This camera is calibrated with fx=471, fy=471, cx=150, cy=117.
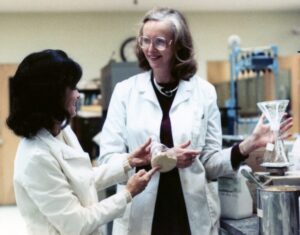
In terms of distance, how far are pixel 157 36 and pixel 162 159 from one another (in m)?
0.43

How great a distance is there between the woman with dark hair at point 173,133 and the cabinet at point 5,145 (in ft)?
18.4

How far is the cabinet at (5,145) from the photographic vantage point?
273 inches

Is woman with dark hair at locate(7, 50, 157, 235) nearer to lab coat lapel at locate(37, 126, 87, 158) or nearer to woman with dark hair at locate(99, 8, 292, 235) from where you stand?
lab coat lapel at locate(37, 126, 87, 158)

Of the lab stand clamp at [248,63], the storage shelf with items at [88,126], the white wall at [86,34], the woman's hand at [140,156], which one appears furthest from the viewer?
the white wall at [86,34]

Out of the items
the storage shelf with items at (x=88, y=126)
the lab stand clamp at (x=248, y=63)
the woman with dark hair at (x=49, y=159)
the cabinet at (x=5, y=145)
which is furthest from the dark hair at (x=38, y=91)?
the cabinet at (x=5, y=145)

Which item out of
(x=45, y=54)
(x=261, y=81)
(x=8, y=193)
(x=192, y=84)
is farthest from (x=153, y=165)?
(x=8, y=193)

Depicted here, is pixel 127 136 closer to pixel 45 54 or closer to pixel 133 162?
pixel 133 162

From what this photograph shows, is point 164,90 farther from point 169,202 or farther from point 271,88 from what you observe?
point 271,88

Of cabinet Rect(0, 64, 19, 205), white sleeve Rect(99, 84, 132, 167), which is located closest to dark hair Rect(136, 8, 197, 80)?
white sleeve Rect(99, 84, 132, 167)

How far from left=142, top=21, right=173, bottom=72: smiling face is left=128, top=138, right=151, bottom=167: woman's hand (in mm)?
286

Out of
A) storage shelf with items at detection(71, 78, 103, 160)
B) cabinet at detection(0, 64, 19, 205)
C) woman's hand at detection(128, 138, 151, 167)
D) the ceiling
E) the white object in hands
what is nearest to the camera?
the white object in hands

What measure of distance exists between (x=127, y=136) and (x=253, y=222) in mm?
525

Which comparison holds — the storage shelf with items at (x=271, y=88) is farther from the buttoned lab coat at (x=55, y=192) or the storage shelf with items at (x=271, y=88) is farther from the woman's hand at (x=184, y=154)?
the buttoned lab coat at (x=55, y=192)

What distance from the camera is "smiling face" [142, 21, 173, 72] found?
160 cm
